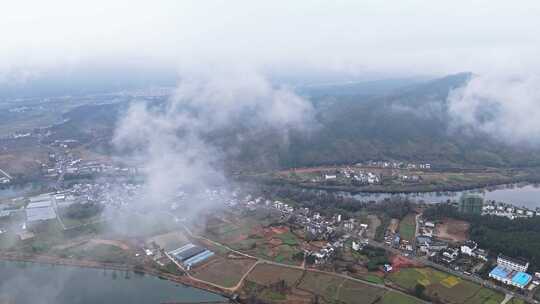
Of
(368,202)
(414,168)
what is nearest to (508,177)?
(414,168)

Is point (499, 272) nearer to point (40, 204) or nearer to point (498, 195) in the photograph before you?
point (498, 195)

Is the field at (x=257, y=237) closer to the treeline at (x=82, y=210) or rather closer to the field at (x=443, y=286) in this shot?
the field at (x=443, y=286)

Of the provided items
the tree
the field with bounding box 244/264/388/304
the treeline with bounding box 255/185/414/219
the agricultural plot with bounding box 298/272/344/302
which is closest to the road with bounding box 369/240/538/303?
the tree

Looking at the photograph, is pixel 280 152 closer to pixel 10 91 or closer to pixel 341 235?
pixel 341 235

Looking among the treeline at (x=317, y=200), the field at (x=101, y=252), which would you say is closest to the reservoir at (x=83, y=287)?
the field at (x=101, y=252)

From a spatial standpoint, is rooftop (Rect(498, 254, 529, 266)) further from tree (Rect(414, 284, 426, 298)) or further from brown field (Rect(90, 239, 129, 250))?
brown field (Rect(90, 239, 129, 250))

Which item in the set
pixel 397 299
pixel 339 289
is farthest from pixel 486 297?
pixel 339 289
